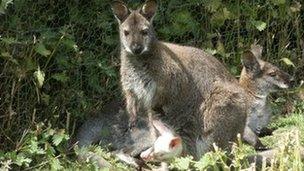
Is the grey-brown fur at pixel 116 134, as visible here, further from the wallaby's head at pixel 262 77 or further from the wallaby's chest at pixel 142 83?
the wallaby's head at pixel 262 77

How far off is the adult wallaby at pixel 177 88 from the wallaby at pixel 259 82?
99cm

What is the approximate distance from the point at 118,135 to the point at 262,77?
1766 mm

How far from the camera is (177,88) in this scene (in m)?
7.46

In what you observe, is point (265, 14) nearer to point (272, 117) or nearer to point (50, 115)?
point (272, 117)

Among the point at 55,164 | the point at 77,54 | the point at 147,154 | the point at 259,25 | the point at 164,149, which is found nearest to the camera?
the point at 164,149

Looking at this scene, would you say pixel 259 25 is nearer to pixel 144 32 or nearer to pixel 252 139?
pixel 252 139

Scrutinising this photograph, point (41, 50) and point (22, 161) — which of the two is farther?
point (41, 50)

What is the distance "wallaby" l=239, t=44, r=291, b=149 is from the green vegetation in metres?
0.22

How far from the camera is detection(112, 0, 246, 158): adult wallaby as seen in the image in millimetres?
7352

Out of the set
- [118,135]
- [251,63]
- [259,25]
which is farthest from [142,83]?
[259,25]

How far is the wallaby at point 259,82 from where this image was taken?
8.55 m

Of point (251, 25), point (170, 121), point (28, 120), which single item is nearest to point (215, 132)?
point (170, 121)

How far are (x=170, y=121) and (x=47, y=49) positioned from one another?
1300 mm

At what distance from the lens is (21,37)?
763cm
